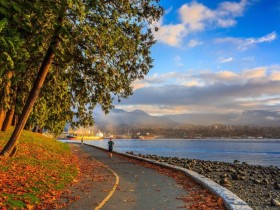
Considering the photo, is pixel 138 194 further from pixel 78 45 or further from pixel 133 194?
pixel 78 45

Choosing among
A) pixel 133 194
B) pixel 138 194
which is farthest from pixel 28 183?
pixel 138 194

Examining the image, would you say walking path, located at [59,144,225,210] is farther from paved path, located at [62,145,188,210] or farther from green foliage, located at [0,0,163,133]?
green foliage, located at [0,0,163,133]

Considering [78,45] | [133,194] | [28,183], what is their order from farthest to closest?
1. [78,45]
2. [28,183]
3. [133,194]

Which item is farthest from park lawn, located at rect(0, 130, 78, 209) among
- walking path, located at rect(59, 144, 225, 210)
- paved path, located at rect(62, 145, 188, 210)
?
paved path, located at rect(62, 145, 188, 210)

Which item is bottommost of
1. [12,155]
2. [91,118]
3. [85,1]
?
[12,155]

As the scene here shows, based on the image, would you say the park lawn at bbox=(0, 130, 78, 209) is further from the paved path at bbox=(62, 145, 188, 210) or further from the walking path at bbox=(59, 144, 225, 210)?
the paved path at bbox=(62, 145, 188, 210)

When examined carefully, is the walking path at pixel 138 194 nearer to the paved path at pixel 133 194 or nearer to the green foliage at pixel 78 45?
the paved path at pixel 133 194

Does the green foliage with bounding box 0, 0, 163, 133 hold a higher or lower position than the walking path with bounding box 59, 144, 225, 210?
higher

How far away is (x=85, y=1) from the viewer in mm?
12969

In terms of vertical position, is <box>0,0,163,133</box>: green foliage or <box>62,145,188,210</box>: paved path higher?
<box>0,0,163,133</box>: green foliage

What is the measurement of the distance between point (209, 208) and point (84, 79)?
13.0m

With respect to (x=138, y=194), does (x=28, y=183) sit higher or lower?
higher

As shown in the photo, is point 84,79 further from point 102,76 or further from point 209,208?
point 209,208

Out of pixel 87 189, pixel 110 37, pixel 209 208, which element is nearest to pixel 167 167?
pixel 87 189
